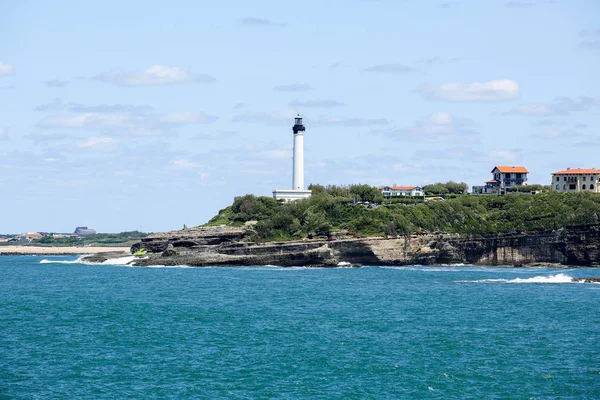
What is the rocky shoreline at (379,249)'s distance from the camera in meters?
98.2

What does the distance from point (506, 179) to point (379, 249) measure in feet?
146

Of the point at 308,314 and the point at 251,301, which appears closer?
the point at 308,314

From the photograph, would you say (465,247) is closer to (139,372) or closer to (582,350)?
(582,350)

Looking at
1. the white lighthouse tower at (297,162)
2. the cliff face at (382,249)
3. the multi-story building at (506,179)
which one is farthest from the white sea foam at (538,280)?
the multi-story building at (506,179)

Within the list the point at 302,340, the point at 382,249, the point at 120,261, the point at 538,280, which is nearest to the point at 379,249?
the point at 382,249

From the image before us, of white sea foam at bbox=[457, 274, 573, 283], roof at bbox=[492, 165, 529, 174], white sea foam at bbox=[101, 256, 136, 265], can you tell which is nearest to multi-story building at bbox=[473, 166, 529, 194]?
roof at bbox=[492, 165, 529, 174]

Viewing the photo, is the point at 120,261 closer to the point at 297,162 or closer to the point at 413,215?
the point at 297,162

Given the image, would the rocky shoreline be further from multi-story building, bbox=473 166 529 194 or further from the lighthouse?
multi-story building, bbox=473 166 529 194

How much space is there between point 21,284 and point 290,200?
4651 centimetres

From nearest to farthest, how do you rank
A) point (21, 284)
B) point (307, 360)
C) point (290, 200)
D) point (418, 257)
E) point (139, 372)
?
point (139, 372) → point (307, 360) → point (21, 284) → point (418, 257) → point (290, 200)

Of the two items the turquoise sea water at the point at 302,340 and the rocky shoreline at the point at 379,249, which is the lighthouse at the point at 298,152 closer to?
the rocky shoreline at the point at 379,249

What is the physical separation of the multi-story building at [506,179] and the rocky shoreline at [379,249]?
102ft

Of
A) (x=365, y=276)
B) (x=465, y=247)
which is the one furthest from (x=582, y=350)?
(x=465, y=247)

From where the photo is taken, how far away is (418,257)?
103062 mm
